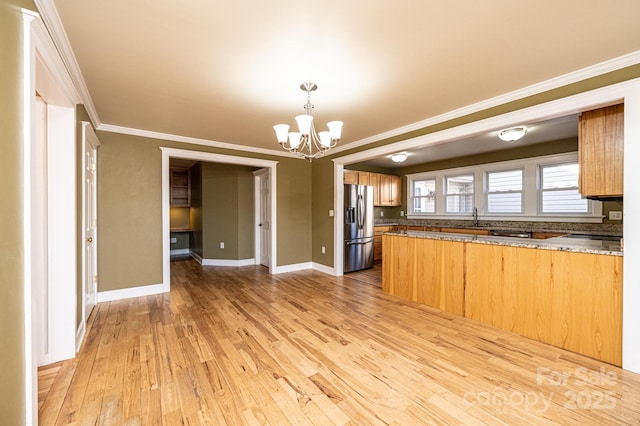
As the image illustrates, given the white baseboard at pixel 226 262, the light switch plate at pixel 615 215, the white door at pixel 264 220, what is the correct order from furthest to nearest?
the white baseboard at pixel 226 262
the white door at pixel 264 220
the light switch plate at pixel 615 215

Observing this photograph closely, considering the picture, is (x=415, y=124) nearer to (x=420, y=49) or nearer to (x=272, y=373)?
(x=420, y=49)

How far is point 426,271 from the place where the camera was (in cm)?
351

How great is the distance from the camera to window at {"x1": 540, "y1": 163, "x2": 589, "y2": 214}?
445 cm

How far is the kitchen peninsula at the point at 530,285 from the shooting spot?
2.21m

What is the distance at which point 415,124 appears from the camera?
363 cm

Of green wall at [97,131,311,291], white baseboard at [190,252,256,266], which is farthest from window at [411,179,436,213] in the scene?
green wall at [97,131,311,291]

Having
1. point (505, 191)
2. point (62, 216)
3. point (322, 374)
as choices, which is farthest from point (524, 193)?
point (62, 216)

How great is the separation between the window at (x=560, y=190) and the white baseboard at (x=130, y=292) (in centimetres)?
672

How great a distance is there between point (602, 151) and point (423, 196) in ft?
14.9

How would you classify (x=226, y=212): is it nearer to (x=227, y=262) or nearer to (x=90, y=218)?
(x=227, y=262)

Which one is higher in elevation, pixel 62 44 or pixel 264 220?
pixel 62 44

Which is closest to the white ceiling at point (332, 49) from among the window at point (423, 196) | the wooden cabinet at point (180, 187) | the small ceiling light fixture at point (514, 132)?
the small ceiling light fixture at point (514, 132)

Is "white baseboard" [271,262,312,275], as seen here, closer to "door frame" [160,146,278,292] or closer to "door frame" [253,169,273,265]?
"door frame" [160,146,278,292]

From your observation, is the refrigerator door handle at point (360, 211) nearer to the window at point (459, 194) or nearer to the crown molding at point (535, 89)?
the crown molding at point (535, 89)
